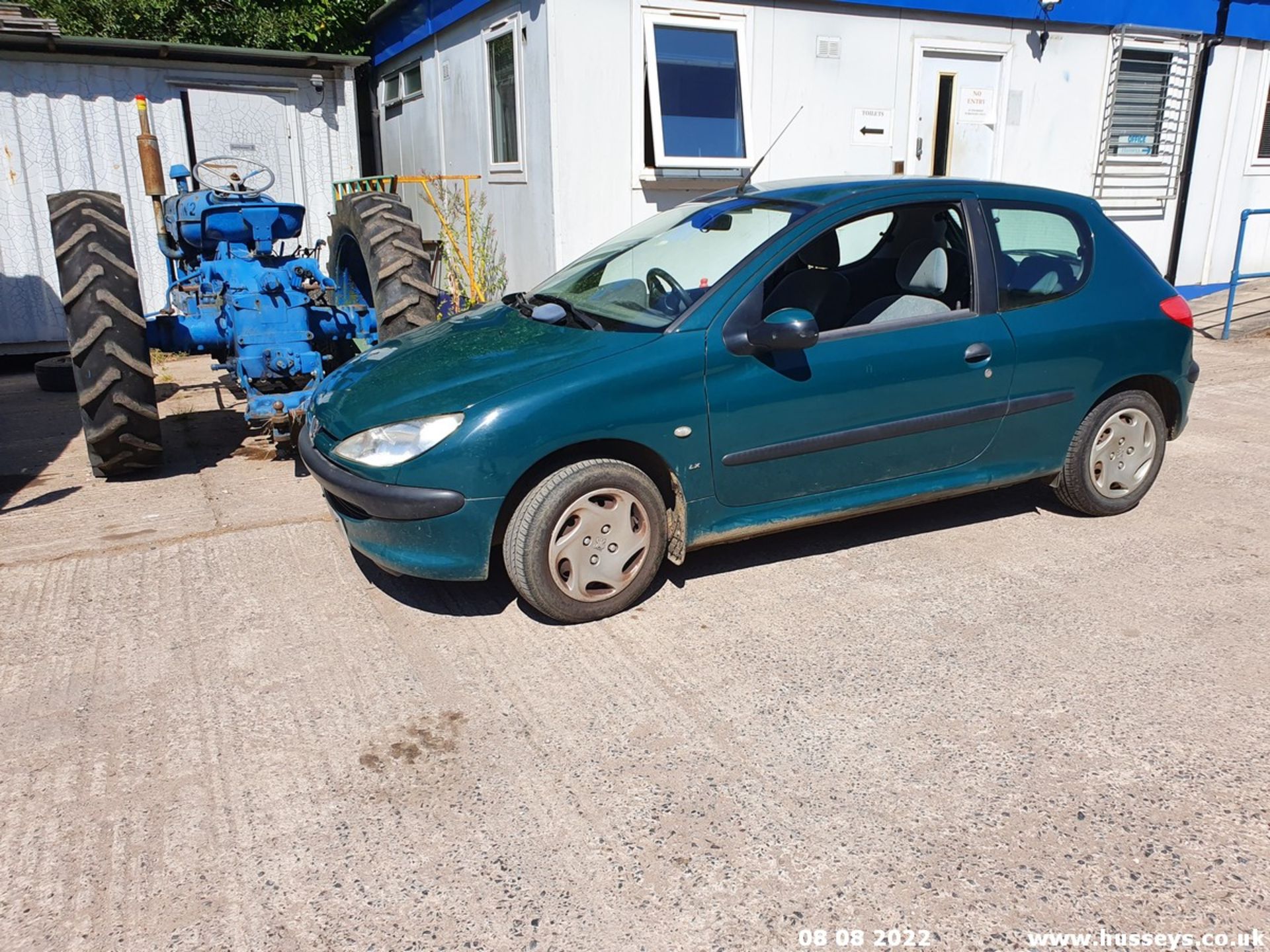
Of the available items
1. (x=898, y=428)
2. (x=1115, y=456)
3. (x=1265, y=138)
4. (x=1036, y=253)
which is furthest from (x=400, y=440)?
(x=1265, y=138)

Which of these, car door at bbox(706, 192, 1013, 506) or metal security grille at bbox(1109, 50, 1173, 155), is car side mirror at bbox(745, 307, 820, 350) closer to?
car door at bbox(706, 192, 1013, 506)

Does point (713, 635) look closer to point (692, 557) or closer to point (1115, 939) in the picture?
point (692, 557)

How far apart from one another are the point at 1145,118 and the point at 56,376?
426 inches

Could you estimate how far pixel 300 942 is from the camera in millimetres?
2256

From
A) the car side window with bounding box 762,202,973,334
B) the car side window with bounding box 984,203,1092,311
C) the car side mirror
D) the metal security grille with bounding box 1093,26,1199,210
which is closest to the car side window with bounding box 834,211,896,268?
the car side window with bounding box 762,202,973,334

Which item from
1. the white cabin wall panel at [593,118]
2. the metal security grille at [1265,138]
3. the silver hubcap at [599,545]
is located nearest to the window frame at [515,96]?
the white cabin wall panel at [593,118]

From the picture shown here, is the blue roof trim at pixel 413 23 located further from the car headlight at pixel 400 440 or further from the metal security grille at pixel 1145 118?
the metal security grille at pixel 1145 118

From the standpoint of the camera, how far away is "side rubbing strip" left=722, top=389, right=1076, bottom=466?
12.9ft

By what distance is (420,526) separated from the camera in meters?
3.55

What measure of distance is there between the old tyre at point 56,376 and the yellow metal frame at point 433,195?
3.14 meters

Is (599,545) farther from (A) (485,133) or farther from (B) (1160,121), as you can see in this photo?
(B) (1160,121)

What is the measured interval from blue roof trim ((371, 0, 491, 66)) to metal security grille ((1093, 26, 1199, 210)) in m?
6.39

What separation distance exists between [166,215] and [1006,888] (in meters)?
7.16
